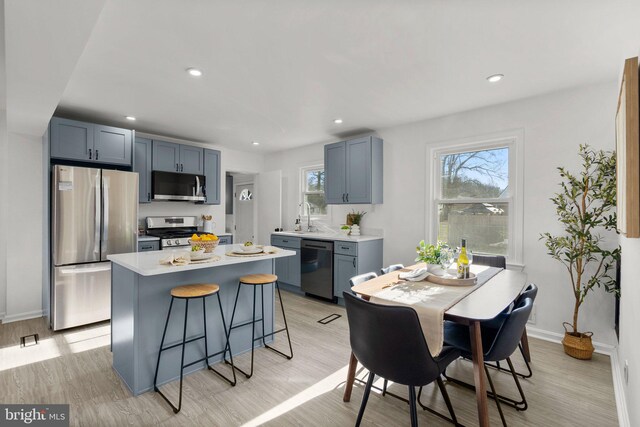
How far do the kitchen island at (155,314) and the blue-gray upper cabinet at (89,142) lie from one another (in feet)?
6.24

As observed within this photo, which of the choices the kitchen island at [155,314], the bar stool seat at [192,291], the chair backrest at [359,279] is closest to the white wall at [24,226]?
the kitchen island at [155,314]

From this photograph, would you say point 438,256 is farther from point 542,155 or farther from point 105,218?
point 105,218

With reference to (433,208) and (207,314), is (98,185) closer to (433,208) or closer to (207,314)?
(207,314)

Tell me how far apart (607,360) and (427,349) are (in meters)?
2.46

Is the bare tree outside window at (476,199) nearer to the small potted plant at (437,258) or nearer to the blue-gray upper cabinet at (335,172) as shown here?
the blue-gray upper cabinet at (335,172)

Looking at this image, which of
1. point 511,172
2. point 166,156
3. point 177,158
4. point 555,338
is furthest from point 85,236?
point 555,338

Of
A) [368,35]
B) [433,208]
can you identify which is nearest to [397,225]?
[433,208]

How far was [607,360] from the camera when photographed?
2.78 meters

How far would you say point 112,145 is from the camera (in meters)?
3.94

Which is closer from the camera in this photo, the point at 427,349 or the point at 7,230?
the point at 427,349

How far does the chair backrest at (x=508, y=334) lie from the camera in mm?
1757

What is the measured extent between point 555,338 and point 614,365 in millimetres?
560

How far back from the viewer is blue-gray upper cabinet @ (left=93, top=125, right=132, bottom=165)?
383 cm

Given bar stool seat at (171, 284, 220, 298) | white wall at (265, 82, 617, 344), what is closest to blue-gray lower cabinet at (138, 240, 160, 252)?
bar stool seat at (171, 284, 220, 298)
